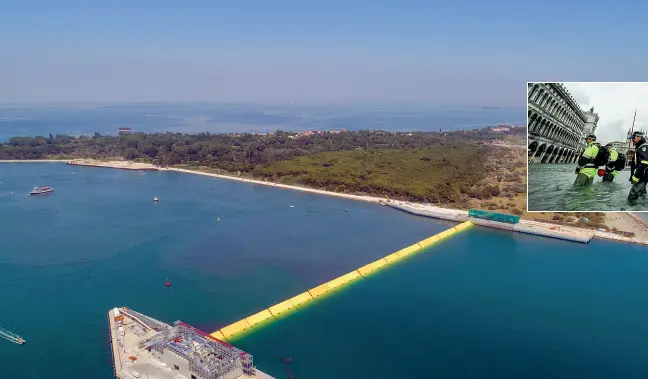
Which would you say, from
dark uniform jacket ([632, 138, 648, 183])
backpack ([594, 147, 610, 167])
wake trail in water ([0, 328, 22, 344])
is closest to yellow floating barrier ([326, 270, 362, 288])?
wake trail in water ([0, 328, 22, 344])

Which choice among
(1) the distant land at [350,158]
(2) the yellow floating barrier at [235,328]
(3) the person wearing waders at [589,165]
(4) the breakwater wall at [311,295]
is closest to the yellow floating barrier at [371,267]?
(4) the breakwater wall at [311,295]

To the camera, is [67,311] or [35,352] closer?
[35,352]

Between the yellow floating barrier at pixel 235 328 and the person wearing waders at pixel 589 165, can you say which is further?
the yellow floating barrier at pixel 235 328

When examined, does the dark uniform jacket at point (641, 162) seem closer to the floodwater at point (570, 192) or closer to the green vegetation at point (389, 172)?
the floodwater at point (570, 192)

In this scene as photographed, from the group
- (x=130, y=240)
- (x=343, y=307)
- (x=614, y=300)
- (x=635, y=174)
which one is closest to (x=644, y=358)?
(x=614, y=300)

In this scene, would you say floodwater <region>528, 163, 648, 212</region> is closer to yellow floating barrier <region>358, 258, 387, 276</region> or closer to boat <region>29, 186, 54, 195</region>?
yellow floating barrier <region>358, 258, 387, 276</region>

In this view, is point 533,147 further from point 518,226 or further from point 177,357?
point 518,226

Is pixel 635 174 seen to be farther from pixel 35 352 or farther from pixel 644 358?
pixel 35 352

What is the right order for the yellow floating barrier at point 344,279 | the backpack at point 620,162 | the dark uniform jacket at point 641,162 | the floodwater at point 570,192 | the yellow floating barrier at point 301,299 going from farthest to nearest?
the yellow floating barrier at point 344,279
the yellow floating barrier at point 301,299
the floodwater at point 570,192
the backpack at point 620,162
the dark uniform jacket at point 641,162
